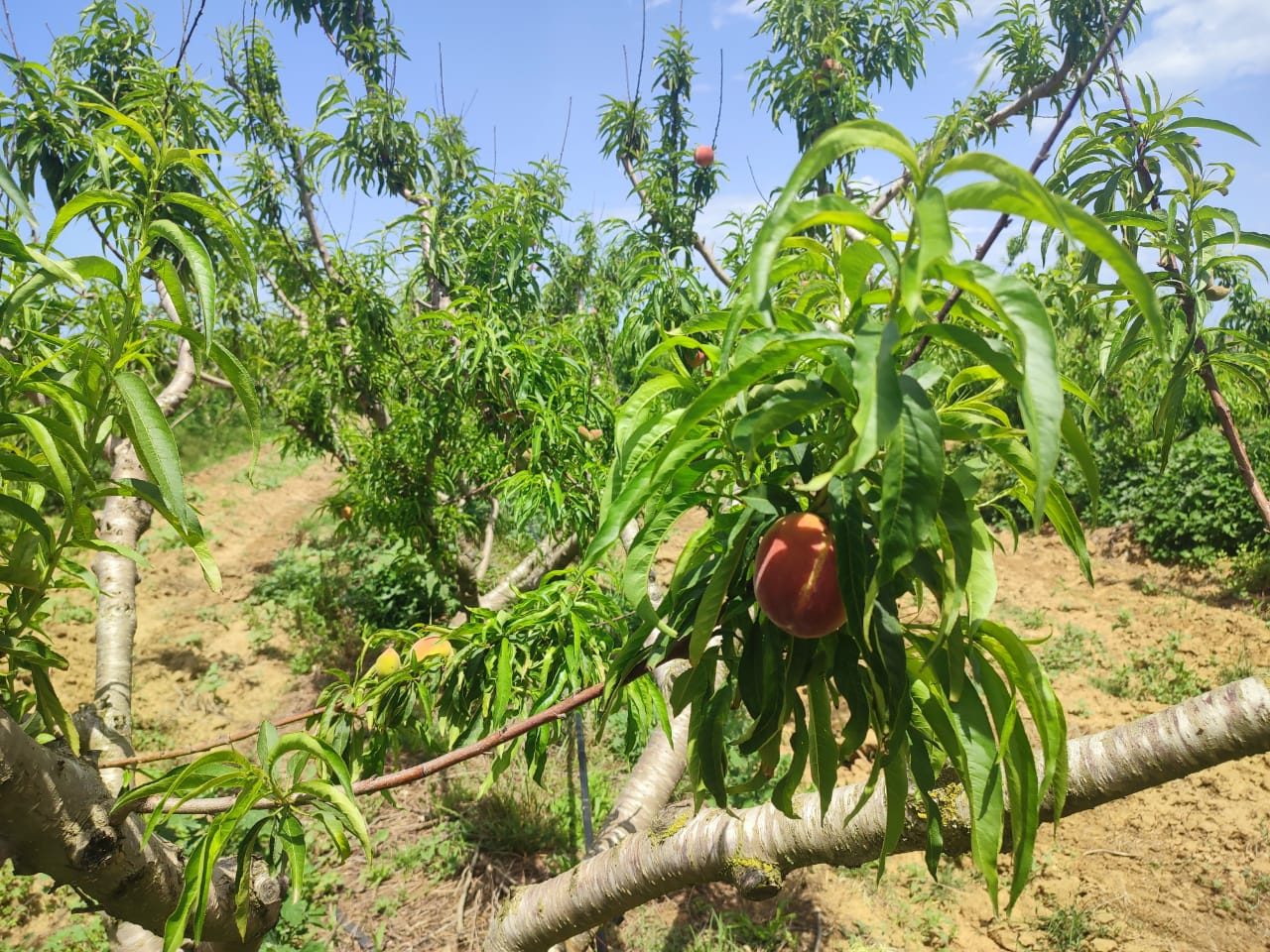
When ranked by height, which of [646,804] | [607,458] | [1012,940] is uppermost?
[607,458]

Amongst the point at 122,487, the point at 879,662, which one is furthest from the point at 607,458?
the point at 879,662

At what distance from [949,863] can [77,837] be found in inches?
116

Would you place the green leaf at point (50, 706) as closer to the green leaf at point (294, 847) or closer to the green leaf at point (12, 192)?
the green leaf at point (294, 847)

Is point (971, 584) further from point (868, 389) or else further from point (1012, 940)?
point (1012, 940)

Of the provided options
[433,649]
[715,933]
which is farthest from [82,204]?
[715,933]

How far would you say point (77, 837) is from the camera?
0.75m

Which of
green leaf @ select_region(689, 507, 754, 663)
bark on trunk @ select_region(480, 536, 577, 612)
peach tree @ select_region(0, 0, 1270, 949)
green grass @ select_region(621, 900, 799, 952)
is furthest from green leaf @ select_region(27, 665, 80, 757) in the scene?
green grass @ select_region(621, 900, 799, 952)

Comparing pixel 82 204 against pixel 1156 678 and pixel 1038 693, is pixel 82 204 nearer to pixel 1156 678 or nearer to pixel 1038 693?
pixel 1038 693

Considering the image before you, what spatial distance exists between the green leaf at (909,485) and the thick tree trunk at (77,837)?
2.67 ft

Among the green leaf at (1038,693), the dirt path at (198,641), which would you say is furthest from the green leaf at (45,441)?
the dirt path at (198,641)

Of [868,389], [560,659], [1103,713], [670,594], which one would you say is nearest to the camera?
[868,389]

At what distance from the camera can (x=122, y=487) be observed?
674 millimetres

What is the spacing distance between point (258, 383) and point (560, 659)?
340 centimetres

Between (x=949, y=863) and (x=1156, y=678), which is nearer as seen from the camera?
(x=949, y=863)
